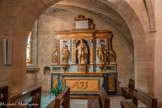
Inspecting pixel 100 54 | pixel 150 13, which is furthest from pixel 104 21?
pixel 150 13

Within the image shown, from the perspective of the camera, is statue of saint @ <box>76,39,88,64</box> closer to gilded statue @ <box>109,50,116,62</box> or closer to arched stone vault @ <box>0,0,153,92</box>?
gilded statue @ <box>109,50,116,62</box>

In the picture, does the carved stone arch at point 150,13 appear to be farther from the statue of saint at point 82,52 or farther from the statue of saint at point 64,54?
the statue of saint at point 64,54

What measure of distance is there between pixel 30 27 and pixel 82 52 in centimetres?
445

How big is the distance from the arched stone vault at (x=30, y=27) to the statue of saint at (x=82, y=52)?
3780 mm

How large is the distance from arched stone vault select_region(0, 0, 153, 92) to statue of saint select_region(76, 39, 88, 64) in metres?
3.78

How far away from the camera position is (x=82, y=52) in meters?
8.70

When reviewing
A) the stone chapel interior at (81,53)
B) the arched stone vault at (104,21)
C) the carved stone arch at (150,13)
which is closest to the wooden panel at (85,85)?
the stone chapel interior at (81,53)

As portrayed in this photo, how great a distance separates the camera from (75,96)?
26.8ft

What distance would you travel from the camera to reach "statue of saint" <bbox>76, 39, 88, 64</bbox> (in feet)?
28.5

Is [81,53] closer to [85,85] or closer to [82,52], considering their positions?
[82,52]

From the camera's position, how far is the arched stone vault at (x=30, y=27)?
13.4ft

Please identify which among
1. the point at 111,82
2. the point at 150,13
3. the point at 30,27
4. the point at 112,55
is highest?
the point at 150,13

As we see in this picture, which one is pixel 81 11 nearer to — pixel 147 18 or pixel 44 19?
pixel 44 19

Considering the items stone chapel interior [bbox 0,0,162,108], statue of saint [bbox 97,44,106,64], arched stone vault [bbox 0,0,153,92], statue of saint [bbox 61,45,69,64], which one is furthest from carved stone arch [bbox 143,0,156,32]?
statue of saint [bbox 61,45,69,64]
